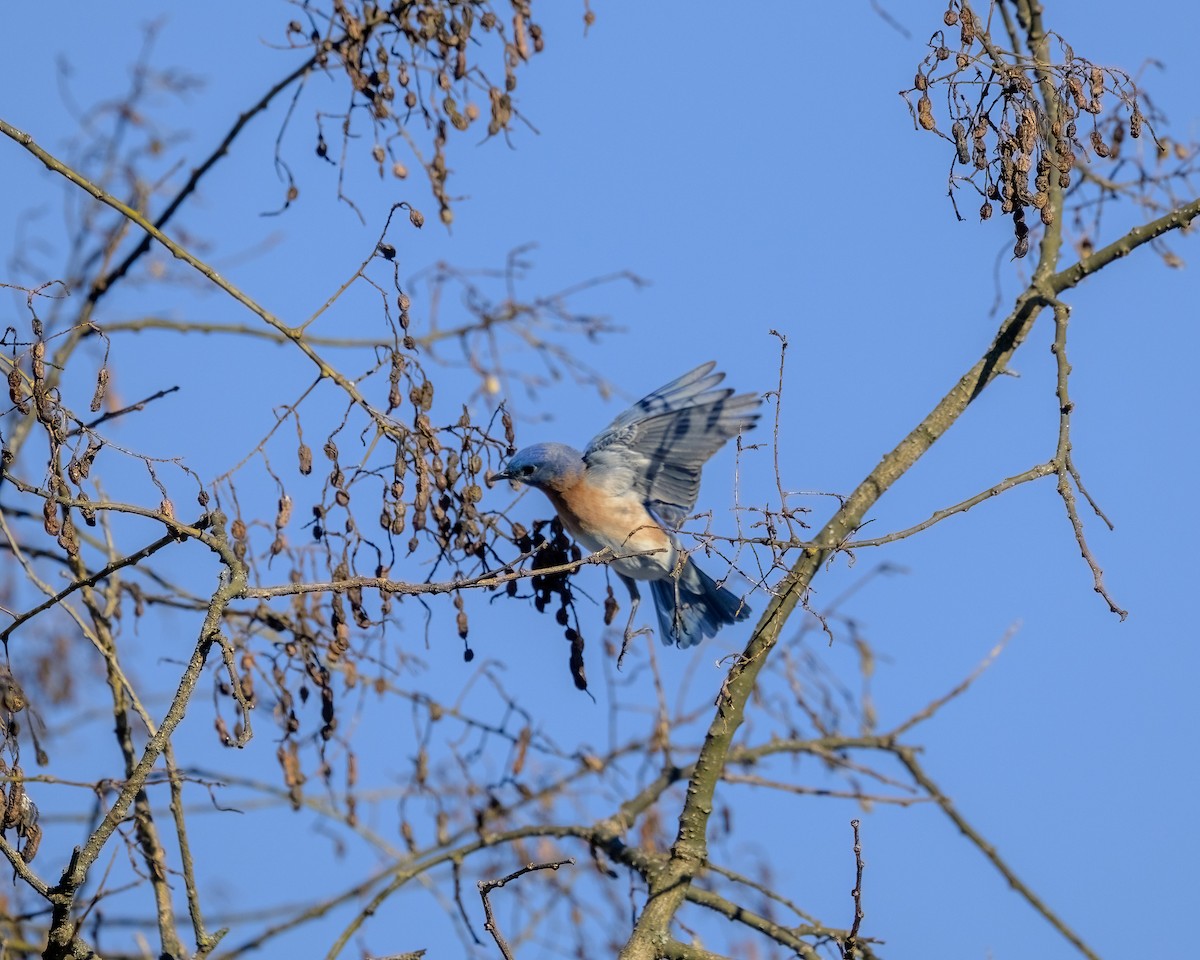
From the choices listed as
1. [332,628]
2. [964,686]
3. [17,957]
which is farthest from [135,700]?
[964,686]

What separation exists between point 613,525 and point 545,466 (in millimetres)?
321

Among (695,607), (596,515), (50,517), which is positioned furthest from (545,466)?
(50,517)

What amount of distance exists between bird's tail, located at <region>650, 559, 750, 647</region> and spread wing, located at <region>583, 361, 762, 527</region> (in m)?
0.40

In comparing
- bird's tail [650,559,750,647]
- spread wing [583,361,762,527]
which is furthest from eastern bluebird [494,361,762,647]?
bird's tail [650,559,750,647]

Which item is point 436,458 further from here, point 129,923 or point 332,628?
point 129,923

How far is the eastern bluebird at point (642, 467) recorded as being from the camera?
5328mm

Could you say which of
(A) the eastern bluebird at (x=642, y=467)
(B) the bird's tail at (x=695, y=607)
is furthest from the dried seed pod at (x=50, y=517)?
(B) the bird's tail at (x=695, y=607)

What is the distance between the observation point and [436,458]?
377 centimetres

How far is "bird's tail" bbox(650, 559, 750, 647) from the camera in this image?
→ 5859 millimetres

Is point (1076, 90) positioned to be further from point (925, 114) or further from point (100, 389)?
point (100, 389)

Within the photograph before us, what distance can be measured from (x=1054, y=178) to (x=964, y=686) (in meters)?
2.07

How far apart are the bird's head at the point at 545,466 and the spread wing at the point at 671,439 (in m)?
0.11

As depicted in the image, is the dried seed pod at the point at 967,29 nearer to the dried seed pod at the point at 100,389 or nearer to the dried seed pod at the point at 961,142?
the dried seed pod at the point at 961,142

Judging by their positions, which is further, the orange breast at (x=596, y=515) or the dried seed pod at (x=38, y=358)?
the orange breast at (x=596, y=515)
